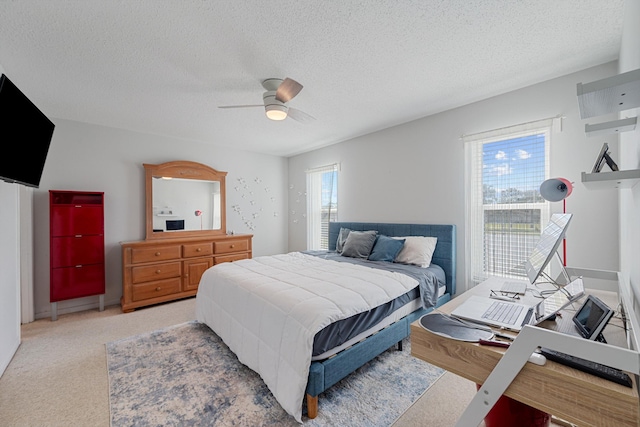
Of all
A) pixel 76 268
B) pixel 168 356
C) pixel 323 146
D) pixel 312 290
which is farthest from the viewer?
pixel 323 146

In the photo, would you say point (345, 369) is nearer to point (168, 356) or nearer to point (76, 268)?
point (168, 356)

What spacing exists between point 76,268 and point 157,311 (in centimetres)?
115

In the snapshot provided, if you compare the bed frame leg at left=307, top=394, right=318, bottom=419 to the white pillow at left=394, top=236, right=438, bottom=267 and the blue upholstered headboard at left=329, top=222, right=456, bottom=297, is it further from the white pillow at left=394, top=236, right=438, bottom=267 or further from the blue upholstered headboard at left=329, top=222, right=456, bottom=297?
the blue upholstered headboard at left=329, top=222, right=456, bottom=297

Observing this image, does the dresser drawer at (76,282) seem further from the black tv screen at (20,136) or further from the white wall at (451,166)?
the white wall at (451,166)

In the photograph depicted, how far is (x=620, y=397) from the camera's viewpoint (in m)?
0.69

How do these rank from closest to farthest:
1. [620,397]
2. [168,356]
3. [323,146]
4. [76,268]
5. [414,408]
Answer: [620,397] → [414,408] → [168,356] → [76,268] → [323,146]

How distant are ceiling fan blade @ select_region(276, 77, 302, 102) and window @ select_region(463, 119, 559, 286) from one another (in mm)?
2101

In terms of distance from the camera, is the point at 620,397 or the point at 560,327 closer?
the point at 620,397

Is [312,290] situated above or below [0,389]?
above

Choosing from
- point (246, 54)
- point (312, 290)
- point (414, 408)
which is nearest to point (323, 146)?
point (246, 54)

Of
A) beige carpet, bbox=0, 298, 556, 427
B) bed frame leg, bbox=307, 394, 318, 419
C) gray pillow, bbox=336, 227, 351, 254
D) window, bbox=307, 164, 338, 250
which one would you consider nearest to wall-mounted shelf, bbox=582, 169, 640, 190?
beige carpet, bbox=0, 298, 556, 427

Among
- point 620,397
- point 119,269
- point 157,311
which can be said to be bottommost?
point 157,311

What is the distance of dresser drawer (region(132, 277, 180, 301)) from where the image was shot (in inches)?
143

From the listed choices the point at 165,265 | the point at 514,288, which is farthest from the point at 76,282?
the point at 514,288
